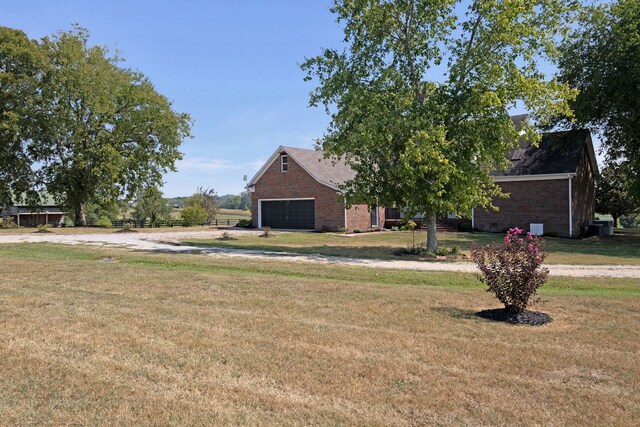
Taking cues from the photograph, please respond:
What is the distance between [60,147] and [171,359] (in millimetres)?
39014

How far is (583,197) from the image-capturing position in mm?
33281

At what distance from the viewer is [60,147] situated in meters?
38.5

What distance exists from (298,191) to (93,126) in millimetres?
17538

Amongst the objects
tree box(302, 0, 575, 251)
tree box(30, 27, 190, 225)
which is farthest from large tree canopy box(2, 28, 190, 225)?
tree box(302, 0, 575, 251)

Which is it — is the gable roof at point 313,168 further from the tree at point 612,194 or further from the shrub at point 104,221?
the shrub at point 104,221

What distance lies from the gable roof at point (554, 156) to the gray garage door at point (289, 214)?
1402 centimetres

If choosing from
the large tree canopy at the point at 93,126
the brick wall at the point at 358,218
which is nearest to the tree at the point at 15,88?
Result: the large tree canopy at the point at 93,126

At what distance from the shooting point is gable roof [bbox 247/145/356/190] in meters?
36.8

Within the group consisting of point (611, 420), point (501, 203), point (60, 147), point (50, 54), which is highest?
point (50, 54)

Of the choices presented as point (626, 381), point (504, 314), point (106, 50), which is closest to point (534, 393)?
point (626, 381)

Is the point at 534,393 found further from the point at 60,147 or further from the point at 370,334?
the point at 60,147

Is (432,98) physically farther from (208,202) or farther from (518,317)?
(208,202)

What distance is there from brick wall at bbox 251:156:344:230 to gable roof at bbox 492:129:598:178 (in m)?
11.9

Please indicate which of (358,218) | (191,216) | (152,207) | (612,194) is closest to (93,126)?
(191,216)
